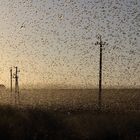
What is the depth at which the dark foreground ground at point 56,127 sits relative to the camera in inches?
998

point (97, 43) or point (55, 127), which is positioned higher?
point (97, 43)

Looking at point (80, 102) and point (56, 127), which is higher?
point (56, 127)

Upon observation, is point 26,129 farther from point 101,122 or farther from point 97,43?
point 97,43

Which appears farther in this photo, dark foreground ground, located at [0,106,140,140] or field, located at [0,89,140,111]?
field, located at [0,89,140,111]

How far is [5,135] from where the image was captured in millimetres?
24500

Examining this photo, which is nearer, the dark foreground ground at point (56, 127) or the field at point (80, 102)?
the dark foreground ground at point (56, 127)

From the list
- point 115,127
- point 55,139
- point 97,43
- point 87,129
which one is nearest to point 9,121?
point 55,139

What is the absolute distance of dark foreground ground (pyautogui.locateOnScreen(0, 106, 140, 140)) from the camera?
998 inches

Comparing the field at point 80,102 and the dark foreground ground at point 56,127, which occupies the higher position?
the dark foreground ground at point 56,127

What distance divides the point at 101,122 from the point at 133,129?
2.24 m

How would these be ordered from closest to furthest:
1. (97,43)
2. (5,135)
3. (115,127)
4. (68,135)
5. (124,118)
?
(5,135)
(68,135)
(115,127)
(124,118)
(97,43)

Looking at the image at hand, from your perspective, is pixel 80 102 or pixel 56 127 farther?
pixel 80 102

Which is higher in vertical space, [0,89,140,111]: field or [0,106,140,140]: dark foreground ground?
[0,106,140,140]: dark foreground ground

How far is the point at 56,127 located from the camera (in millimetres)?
27484
